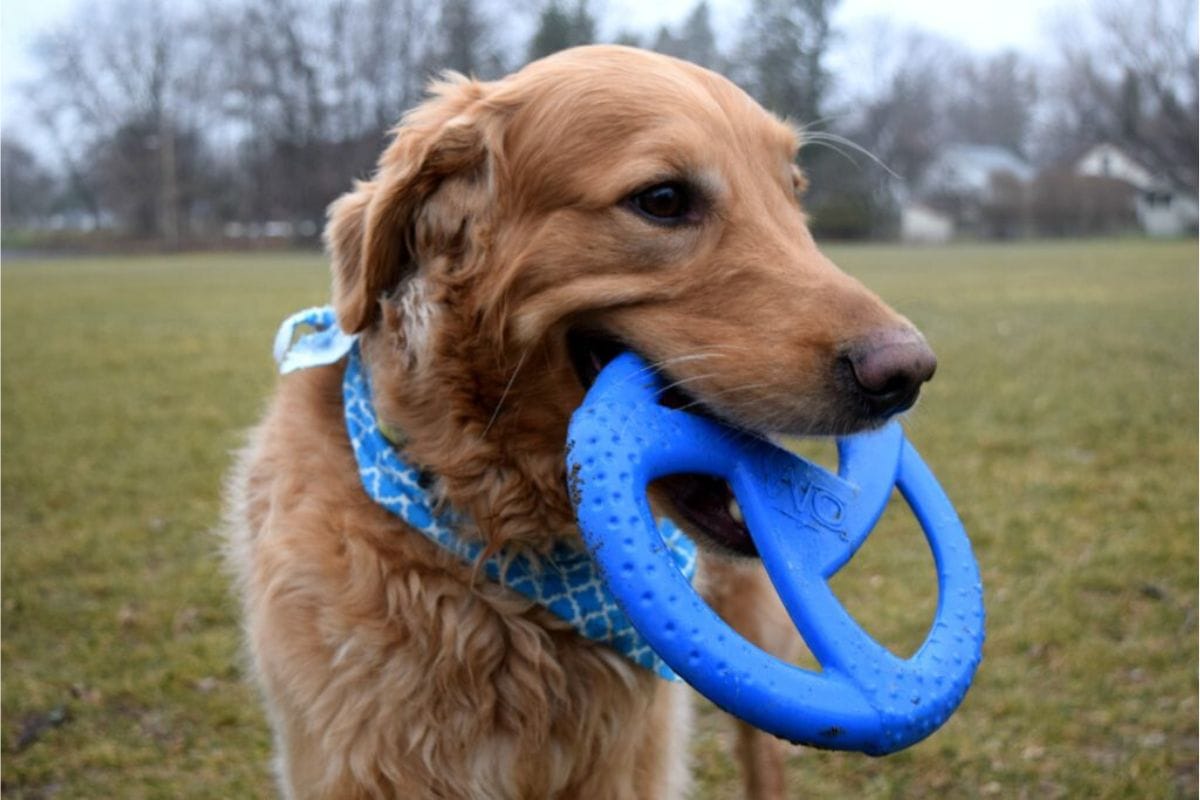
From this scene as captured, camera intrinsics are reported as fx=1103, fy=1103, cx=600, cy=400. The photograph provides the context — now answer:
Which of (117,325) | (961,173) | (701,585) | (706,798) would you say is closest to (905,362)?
(701,585)

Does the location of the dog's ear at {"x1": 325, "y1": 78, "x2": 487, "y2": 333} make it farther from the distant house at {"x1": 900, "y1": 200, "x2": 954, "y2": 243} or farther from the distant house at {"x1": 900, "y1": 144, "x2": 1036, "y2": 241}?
the distant house at {"x1": 900, "y1": 200, "x2": 954, "y2": 243}

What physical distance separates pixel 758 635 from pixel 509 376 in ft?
4.71

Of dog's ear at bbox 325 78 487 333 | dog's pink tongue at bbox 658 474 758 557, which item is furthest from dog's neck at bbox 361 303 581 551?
dog's pink tongue at bbox 658 474 758 557

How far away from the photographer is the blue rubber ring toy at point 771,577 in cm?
205

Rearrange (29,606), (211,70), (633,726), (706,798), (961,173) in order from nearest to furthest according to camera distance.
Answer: (633,726)
(706,798)
(29,606)
(211,70)
(961,173)

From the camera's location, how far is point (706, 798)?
388cm

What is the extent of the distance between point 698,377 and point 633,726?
39.8 inches

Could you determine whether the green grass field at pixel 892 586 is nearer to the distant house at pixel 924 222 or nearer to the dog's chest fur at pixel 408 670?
the dog's chest fur at pixel 408 670

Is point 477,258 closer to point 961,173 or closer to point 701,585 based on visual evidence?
point 701,585

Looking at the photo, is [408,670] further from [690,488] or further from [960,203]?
[960,203]

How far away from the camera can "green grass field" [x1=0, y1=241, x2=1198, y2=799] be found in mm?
3828

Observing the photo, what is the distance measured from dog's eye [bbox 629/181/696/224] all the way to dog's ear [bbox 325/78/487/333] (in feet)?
1.55

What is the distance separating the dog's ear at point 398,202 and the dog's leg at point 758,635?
140cm

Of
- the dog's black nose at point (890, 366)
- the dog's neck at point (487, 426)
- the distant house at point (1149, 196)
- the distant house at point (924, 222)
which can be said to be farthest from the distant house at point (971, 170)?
the dog's black nose at point (890, 366)
